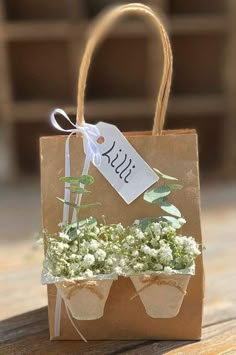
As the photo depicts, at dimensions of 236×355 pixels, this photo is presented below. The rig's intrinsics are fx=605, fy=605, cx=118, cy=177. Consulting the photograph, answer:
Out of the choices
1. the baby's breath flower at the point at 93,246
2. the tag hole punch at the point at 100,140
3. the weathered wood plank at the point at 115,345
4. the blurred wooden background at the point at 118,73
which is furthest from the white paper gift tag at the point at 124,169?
the blurred wooden background at the point at 118,73

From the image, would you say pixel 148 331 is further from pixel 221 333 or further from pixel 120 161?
pixel 120 161

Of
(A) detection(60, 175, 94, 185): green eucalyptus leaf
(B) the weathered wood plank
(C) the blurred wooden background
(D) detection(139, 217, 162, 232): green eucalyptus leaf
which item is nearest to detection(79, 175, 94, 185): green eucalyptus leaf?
(A) detection(60, 175, 94, 185): green eucalyptus leaf

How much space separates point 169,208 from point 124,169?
0.10m

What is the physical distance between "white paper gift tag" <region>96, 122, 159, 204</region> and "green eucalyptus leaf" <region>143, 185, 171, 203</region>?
2cm

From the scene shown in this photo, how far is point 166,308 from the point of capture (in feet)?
2.99

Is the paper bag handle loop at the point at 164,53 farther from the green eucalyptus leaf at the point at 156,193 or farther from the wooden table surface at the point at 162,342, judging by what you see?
the wooden table surface at the point at 162,342

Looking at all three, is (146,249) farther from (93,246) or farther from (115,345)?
(115,345)

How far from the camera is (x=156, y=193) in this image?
93cm

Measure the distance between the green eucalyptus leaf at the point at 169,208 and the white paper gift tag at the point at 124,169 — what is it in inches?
1.6

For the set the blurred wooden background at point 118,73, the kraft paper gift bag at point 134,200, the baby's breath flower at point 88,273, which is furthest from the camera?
the blurred wooden background at point 118,73

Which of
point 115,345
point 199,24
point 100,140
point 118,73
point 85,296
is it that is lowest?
point 115,345

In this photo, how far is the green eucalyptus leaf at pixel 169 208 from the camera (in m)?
0.92

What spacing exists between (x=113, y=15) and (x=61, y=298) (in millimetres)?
452

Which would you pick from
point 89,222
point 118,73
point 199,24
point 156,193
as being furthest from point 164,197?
point 118,73
